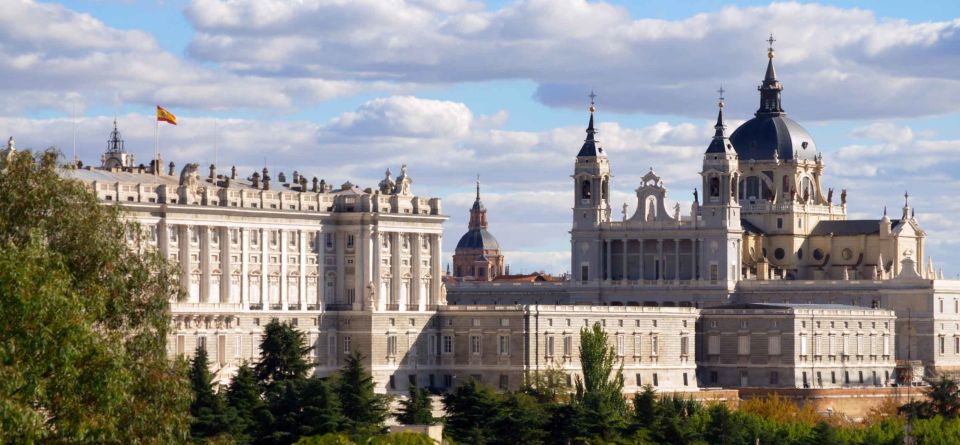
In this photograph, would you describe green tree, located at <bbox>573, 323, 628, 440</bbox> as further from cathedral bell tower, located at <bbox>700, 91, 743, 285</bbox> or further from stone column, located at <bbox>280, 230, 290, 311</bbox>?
cathedral bell tower, located at <bbox>700, 91, 743, 285</bbox>

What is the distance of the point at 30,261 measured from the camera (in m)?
61.1

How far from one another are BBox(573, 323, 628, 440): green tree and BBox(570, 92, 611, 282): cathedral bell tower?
3637cm

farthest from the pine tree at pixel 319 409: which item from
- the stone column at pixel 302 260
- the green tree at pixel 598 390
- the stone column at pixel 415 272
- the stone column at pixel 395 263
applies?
the stone column at pixel 415 272

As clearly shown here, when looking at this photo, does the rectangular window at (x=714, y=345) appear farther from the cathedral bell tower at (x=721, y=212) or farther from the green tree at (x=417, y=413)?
the green tree at (x=417, y=413)

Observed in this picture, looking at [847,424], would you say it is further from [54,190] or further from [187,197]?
[54,190]

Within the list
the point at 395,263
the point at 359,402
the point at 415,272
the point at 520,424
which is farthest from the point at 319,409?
the point at 415,272

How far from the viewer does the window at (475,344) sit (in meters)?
154

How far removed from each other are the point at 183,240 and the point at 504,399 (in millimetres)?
30532

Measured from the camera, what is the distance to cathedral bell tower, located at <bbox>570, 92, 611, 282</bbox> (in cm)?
19225

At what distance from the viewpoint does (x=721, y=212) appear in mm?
188750

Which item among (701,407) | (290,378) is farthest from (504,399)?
(701,407)

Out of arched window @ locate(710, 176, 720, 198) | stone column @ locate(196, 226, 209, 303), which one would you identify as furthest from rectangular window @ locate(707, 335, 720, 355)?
stone column @ locate(196, 226, 209, 303)

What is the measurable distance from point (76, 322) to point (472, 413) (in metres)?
52.5

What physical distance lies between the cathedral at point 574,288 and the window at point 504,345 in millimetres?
74
